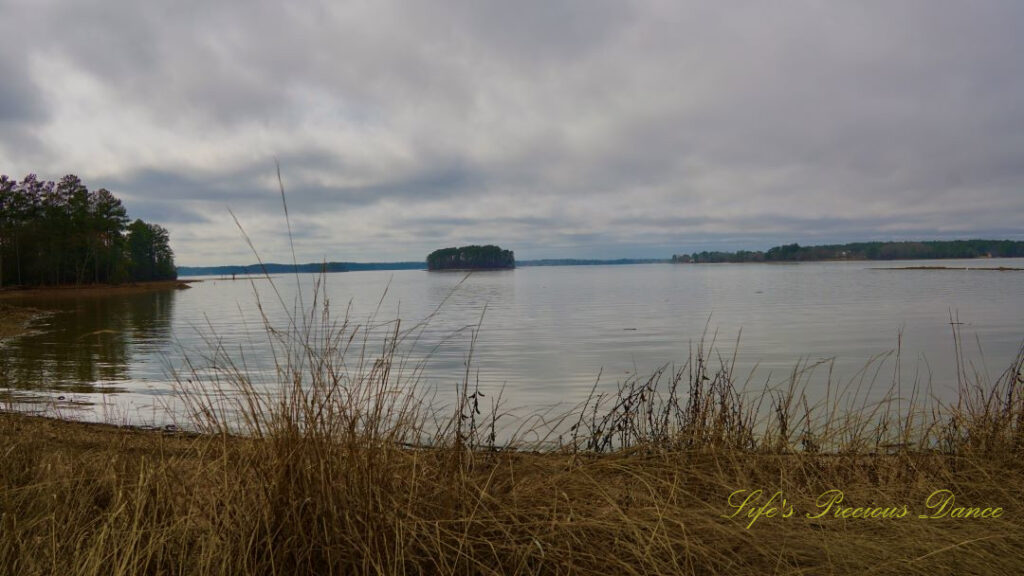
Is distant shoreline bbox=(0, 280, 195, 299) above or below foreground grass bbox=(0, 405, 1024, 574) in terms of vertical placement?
below

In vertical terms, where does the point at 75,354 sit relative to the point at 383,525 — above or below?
below

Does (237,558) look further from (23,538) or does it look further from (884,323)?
(884,323)

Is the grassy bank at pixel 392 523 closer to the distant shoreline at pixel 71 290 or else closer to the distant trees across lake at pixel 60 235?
the distant shoreline at pixel 71 290

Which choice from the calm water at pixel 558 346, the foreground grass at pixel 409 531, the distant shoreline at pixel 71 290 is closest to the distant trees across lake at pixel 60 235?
the distant shoreline at pixel 71 290

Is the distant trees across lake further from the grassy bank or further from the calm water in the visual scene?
the grassy bank

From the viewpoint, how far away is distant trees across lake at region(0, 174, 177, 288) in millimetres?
77562

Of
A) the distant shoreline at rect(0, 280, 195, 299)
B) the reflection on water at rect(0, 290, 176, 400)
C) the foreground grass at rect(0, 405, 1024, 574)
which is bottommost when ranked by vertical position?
the reflection on water at rect(0, 290, 176, 400)

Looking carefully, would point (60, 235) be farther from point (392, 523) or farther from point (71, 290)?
point (392, 523)

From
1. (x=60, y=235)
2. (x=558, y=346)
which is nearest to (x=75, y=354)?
(x=558, y=346)

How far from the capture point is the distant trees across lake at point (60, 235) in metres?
77.6

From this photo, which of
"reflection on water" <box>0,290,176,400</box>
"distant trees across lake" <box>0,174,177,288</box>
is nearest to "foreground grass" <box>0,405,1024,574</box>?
"reflection on water" <box>0,290,176,400</box>

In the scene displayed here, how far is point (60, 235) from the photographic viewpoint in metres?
79.4

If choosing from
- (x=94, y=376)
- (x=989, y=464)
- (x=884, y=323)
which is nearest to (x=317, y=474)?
(x=989, y=464)

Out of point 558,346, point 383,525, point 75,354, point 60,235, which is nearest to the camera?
point 383,525
